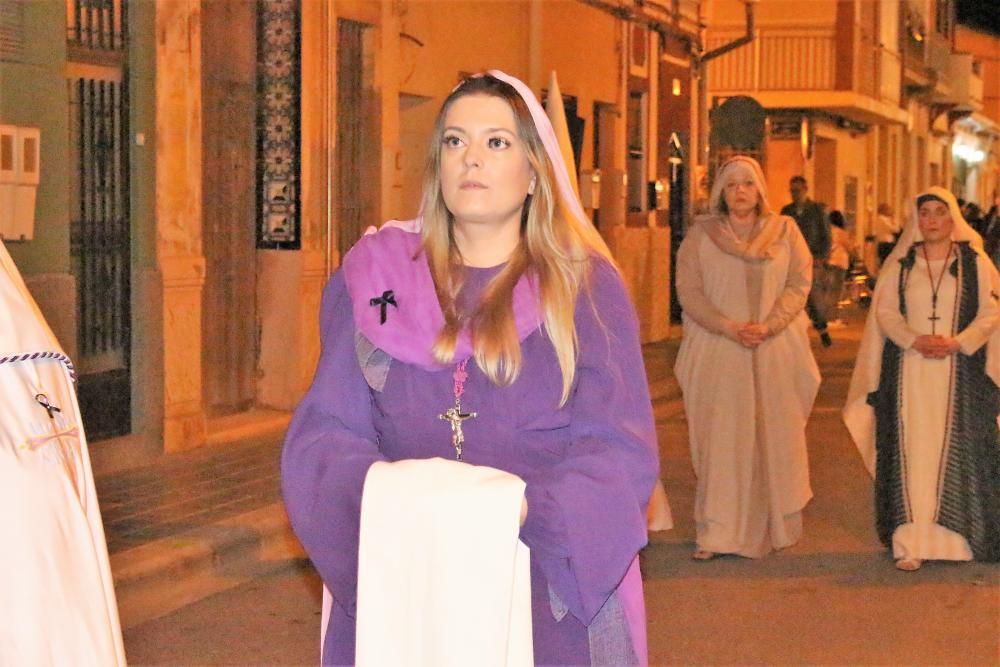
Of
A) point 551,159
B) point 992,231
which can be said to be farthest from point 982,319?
point 992,231

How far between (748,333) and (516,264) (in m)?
5.44

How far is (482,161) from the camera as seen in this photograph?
3695 mm

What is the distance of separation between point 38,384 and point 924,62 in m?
47.5

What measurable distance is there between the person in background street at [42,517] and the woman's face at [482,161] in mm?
885

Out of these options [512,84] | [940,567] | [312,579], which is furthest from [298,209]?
[512,84]

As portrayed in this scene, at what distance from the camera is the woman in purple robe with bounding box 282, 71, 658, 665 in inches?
138

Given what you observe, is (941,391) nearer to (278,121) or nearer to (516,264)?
(516,264)

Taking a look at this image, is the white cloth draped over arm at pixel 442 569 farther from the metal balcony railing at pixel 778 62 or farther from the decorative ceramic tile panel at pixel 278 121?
the metal balcony railing at pixel 778 62

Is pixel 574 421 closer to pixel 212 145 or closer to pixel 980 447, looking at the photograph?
pixel 980 447

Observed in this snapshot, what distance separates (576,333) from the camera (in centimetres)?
362

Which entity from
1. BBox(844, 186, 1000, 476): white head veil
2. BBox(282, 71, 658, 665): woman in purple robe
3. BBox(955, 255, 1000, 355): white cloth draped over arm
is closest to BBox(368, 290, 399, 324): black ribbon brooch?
BBox(282, 71, 658, 665): woman in purple robe

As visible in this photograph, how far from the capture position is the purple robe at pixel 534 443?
3457 millimetres

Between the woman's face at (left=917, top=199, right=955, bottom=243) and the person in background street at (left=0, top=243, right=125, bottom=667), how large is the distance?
20.9 feet

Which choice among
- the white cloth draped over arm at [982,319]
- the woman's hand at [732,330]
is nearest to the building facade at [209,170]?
the woman's hand at [732,330]
